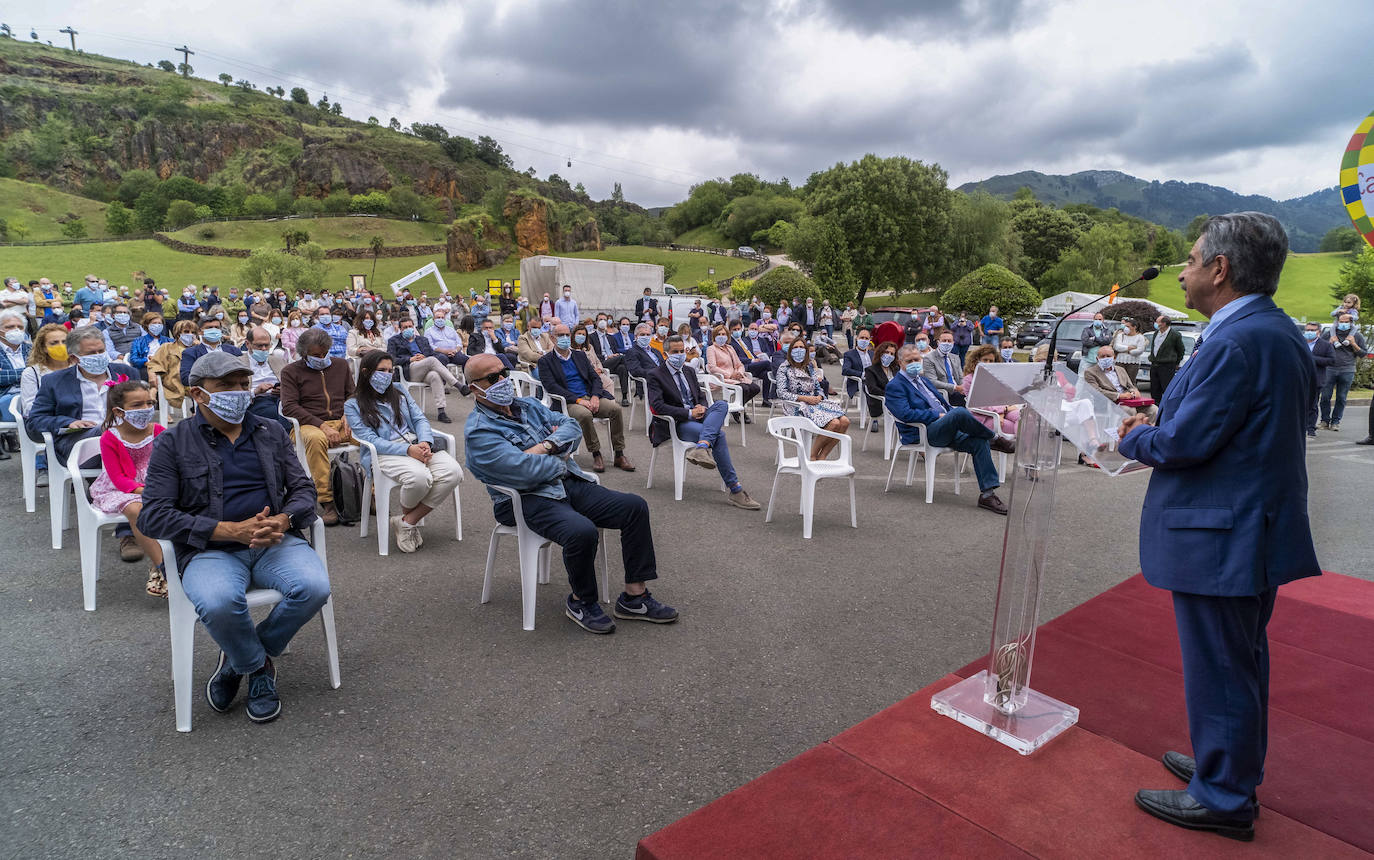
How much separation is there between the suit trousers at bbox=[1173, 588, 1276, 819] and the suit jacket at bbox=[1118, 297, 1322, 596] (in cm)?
10

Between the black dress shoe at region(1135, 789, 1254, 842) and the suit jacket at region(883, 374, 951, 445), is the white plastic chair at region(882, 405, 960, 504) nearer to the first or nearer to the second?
the suit jacket at region(883, 374, 951, 445)

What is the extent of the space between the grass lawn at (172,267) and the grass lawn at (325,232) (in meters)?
3.98

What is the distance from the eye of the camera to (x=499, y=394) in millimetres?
4250

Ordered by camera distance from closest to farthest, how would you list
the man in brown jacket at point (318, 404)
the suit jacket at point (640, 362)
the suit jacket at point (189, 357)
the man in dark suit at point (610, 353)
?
1. the man in brown jacket at point (318, 404)
2. the suit jacket at point (189, 357)
3. the suit jacket at point (640, 362)
4. the man in dark suit at point (610, 353)

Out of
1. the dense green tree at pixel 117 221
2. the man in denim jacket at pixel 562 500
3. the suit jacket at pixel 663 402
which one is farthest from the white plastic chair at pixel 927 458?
the dense green tree at pixel 117 221

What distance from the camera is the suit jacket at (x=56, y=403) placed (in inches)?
199

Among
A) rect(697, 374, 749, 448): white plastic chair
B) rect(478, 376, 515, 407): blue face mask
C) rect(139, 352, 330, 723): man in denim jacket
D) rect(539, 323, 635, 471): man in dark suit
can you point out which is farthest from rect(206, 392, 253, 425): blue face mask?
rect(697, 374, 749, 448): white plastic chair

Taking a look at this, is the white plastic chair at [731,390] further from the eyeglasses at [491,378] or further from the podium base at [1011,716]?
the podium base at [1011,716]

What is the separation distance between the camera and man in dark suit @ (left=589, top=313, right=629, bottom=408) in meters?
12.5

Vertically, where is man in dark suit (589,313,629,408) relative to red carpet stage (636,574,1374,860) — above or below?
above

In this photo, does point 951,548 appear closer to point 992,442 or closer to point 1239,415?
point 992,442

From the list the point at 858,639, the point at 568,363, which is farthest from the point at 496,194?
the point at 858,639

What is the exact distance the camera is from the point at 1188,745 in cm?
270

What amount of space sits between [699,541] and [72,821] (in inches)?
151
